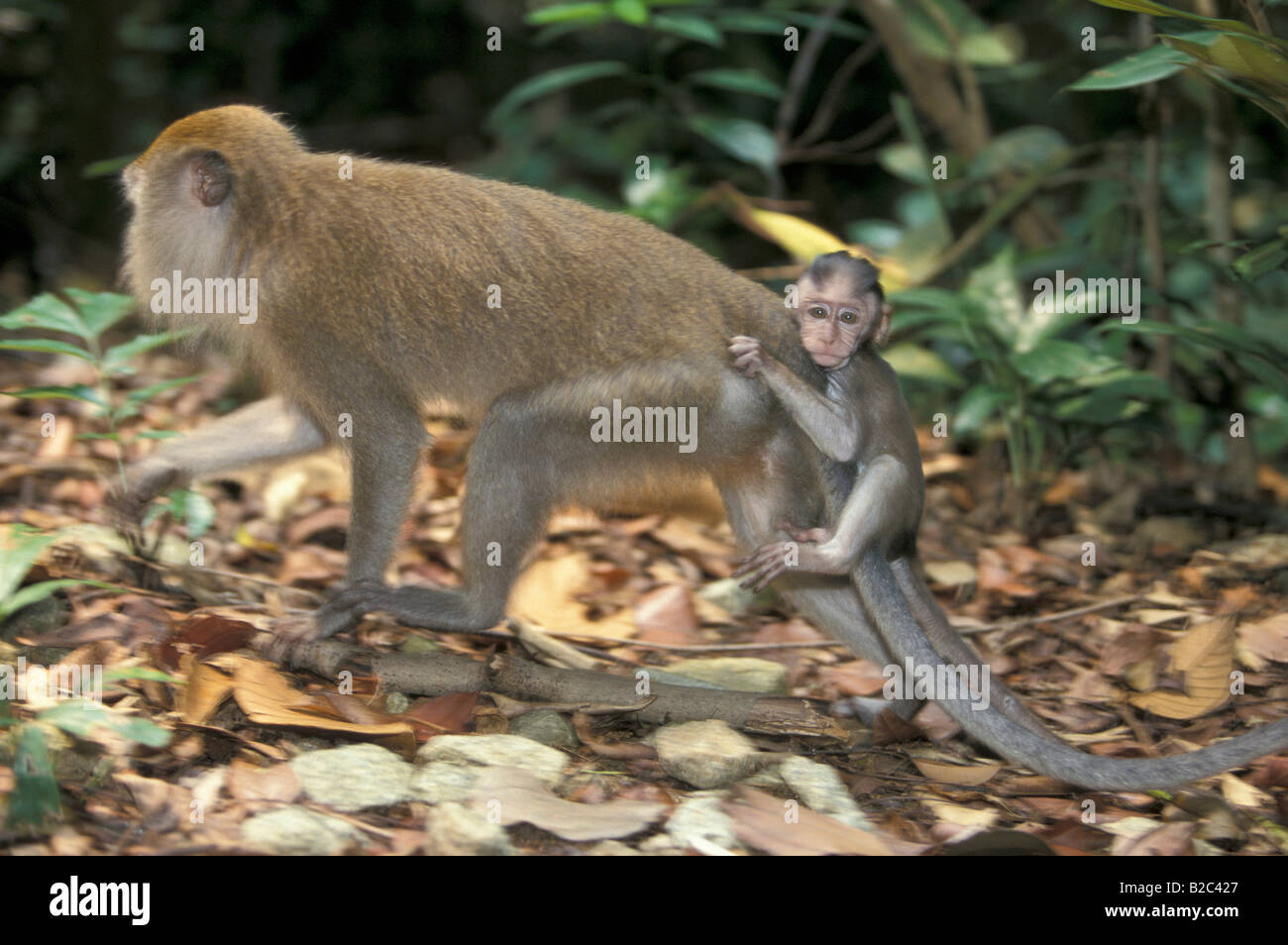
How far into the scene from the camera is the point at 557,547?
618cm

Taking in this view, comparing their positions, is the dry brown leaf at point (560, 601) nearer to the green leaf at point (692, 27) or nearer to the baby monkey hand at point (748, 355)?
the baby monkey hand at point (748, 355)

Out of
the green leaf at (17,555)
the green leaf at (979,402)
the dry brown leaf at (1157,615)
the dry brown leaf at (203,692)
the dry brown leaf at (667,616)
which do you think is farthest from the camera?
the green leaf at (979,402)

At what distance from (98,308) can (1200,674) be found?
4.50m

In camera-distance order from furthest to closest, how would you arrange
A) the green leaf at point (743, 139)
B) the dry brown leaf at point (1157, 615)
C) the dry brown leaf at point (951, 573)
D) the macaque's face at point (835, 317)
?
1. the green leaf at point (743, 139)
2. the dry brown leaf at point (951, 573)
3. the dry brown leaf at point (1157, 615)
4. the macaque's face at point (835, 317)

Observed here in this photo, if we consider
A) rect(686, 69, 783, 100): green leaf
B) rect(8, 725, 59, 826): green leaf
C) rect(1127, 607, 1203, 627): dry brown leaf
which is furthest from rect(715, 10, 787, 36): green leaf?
rect(8, 725, 59, 826): green leaf

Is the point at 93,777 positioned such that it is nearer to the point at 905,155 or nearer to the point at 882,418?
the point at 882,418

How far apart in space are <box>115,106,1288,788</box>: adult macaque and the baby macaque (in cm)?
14

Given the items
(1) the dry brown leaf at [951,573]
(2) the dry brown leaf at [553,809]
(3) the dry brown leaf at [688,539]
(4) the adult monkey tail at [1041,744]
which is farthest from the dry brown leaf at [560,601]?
(2) the dry brown leaf at [553,809]

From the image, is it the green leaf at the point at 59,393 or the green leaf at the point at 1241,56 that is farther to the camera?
the green leaf at the point at 59,393

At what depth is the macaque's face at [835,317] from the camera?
14.7 ft

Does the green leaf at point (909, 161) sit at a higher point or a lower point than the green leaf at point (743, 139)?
lower

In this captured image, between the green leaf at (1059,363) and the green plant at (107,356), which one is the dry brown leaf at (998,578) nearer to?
the green leaf at (1059,363)

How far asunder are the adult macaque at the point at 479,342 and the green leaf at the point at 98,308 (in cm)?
23

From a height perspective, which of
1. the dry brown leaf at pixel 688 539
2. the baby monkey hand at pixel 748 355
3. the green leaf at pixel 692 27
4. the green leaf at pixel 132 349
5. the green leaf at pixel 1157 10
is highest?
the green leaf at pixel 692 27
